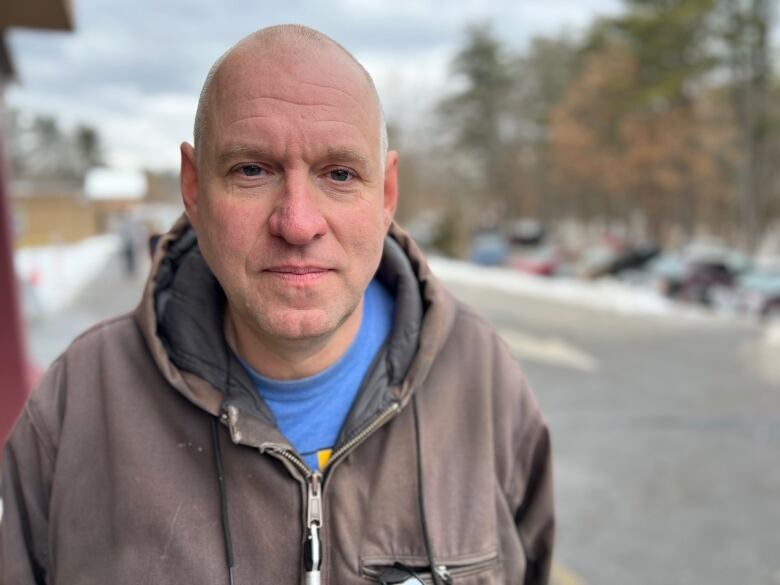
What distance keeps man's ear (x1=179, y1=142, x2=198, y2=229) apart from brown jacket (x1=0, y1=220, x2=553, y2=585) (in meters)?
0.22

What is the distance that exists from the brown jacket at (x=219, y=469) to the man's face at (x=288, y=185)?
0.24 metres

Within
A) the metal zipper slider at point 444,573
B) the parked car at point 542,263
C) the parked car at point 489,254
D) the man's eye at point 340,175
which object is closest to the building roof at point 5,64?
the man's eye at point 340,175

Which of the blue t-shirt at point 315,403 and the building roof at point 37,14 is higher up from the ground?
the building roof at point 37,14

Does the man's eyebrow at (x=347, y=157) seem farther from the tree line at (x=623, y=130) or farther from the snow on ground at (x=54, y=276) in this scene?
the tree line at (x=623, y=130)

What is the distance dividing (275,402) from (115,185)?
29000mm

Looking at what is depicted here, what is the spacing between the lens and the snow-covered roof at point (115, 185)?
86.7ft

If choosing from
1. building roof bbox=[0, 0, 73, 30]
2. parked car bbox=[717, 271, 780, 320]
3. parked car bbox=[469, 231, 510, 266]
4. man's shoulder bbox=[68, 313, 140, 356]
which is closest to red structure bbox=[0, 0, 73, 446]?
building roof bbox=[0, 0, 73, 30]

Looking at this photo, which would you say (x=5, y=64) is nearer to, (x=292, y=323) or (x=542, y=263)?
(x=292, y=323)

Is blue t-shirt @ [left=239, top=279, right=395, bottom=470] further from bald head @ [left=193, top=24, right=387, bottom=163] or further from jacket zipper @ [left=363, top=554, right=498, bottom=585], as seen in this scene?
bald head @ [left=193, top=24, right=387, bottom=163]

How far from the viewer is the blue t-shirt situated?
123cm

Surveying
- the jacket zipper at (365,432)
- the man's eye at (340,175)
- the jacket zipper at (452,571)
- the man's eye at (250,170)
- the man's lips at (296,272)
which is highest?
the man's eye at (250,170)

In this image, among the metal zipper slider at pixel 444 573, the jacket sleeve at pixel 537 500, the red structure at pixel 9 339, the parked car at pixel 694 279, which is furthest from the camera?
the parked car at pixel 694 279

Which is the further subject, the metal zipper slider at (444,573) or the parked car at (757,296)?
the parked car at (757,296)

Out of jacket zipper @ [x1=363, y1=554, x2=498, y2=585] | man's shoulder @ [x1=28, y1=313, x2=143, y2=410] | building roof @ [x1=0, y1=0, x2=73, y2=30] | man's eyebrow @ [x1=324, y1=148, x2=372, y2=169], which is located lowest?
jacket zipper @ [x1=363, y1=554, x2=498, y2=585]
